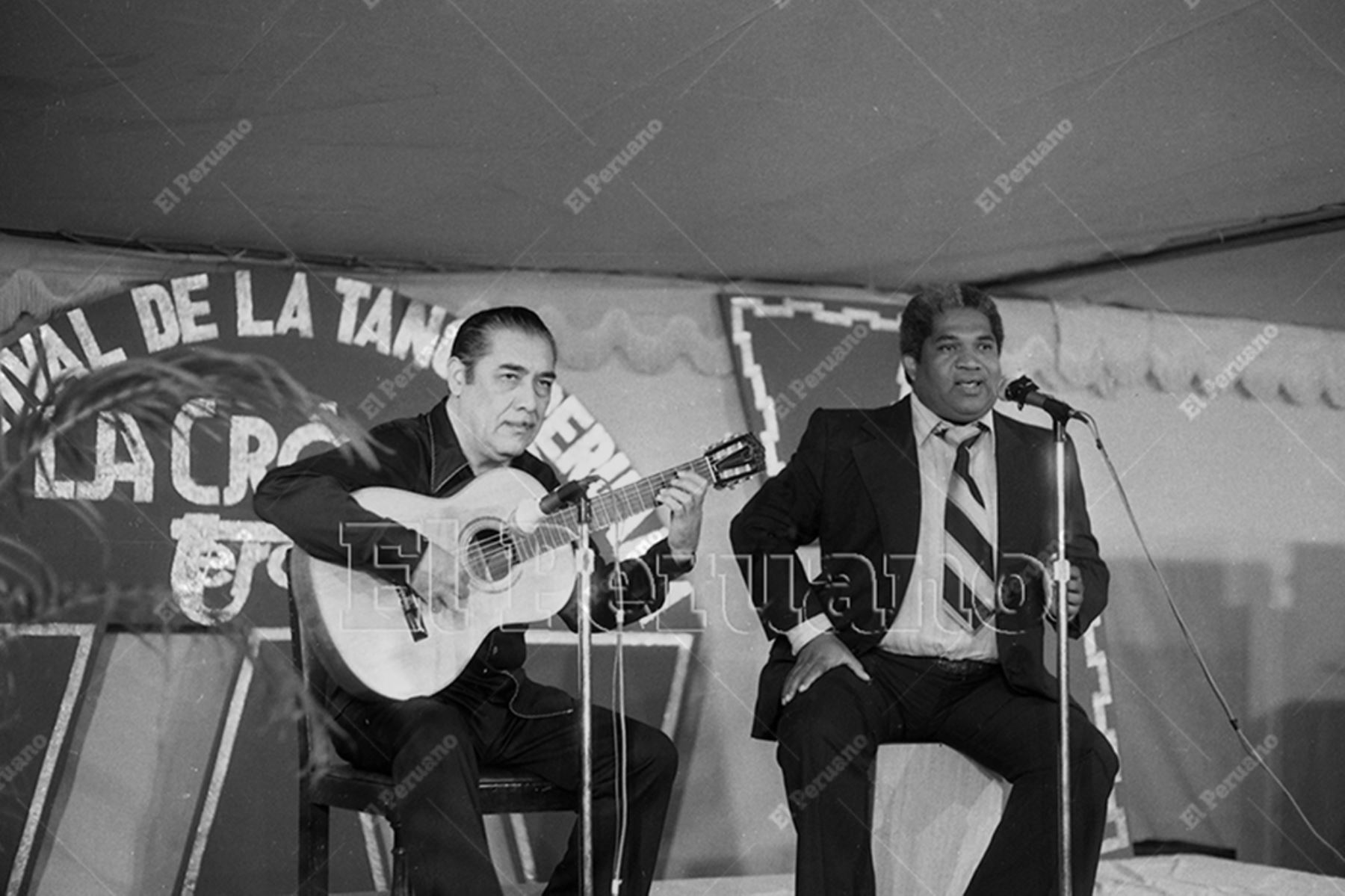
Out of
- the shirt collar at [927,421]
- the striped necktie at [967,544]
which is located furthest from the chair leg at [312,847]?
the shirt collar at [927,421]

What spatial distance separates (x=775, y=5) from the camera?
362 centimetres

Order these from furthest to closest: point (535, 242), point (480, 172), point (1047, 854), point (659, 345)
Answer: point (659, 345) → point (535, 242) → point (480, 172) → point (1047, 854)

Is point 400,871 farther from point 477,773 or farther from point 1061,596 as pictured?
point 1061,596

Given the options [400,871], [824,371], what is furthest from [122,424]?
[824,371]

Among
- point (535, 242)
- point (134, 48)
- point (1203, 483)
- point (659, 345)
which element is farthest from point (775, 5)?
point (1203, 483)

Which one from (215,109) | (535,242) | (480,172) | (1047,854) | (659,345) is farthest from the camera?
(659,345)

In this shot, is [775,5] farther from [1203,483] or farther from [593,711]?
[1203,483]

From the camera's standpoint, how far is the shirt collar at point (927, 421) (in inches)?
161

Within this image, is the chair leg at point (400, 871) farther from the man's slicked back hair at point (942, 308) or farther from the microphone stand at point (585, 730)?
the man's slicked back hair at point (942, 308)

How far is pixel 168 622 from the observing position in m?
5.02

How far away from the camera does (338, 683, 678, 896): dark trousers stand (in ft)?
10.8

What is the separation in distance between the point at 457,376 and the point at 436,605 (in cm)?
64

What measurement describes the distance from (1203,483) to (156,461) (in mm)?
4047

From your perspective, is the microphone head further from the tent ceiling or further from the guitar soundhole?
the guitar soundhole
